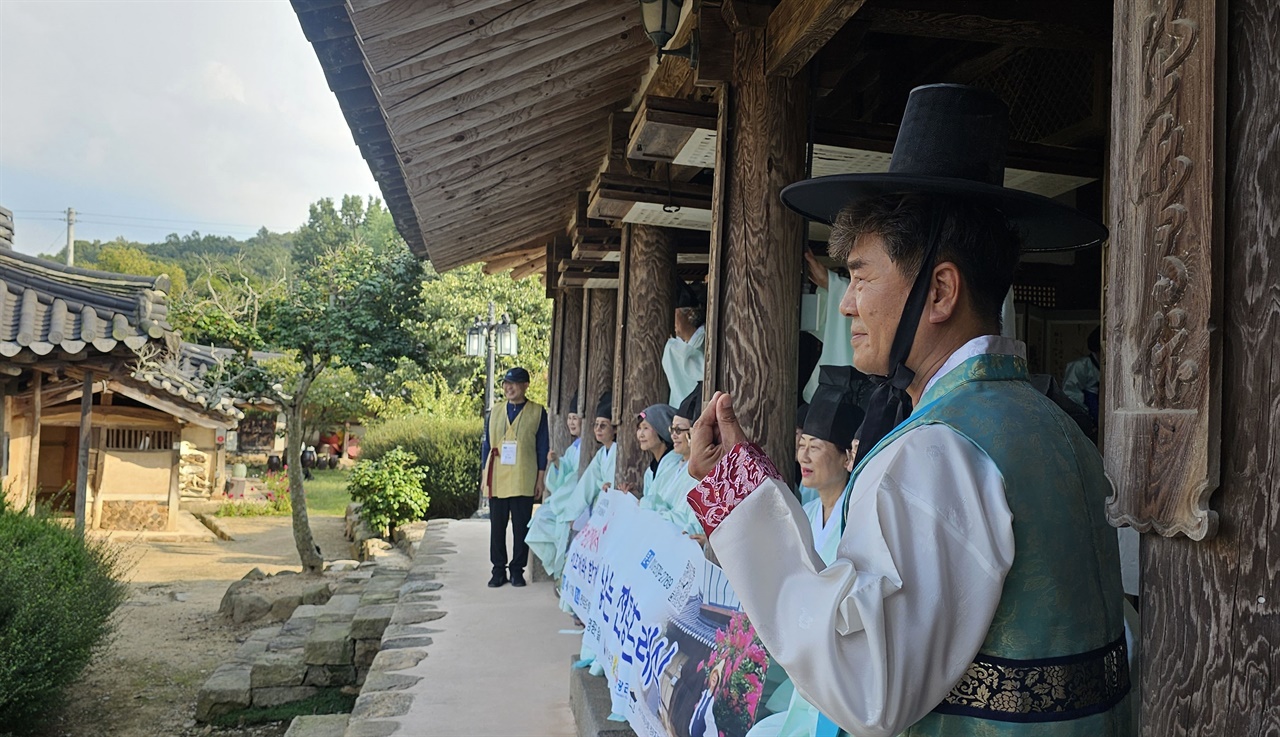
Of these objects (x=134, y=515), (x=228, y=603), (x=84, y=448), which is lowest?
(x=228, y=603)

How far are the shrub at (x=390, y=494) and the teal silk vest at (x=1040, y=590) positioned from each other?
13.5 m

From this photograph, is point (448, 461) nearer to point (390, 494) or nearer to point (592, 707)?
point (390, 494)

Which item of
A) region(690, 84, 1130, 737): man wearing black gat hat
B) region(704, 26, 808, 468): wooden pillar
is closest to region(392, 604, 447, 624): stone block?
region(704, 26, 808, 468): wooden pillar

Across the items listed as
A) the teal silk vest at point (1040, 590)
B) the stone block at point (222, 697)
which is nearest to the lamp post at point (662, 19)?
the teal silk vest at point (1040, 590)

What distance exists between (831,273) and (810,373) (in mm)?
681

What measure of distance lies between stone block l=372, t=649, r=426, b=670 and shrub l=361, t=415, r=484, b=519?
9.83 m

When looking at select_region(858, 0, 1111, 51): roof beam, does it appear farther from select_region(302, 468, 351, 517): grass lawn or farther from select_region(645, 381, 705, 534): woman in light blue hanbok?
select_region(302, 468, 351, 517): grass lawn

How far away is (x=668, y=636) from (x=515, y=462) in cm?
498

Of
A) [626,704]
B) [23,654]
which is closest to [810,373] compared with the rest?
[626,704]

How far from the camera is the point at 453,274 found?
22406 millimetres

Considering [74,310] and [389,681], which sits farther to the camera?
[74,310]

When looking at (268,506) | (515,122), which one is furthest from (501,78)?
(268,506)

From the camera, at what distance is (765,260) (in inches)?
123

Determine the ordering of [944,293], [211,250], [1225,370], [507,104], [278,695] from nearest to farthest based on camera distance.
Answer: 1. [1225,370]
2. [944,293]
3. [507,104]
4. [278,695]
5. [211,250]
